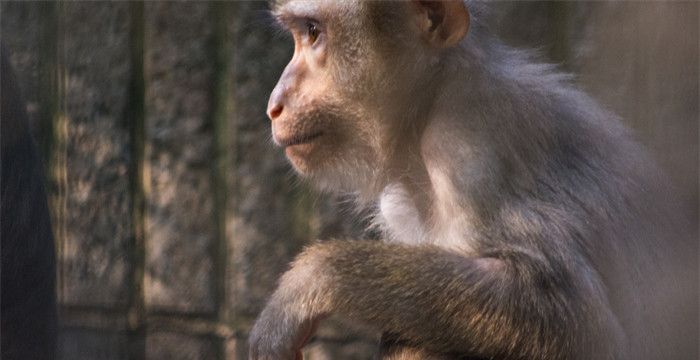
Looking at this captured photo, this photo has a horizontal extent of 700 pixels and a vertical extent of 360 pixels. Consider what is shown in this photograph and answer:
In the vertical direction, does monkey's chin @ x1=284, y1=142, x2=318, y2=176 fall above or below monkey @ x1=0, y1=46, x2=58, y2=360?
above

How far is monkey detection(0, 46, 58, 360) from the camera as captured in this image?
4668 millimetres

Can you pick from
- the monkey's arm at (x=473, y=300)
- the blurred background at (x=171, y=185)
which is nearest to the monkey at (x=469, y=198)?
the monkey's arm at (x=473, y=300)

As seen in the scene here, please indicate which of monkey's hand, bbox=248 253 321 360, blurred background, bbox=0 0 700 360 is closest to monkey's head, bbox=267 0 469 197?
monkey's hand, bbox=248 253 321 360

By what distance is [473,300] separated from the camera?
3.82 m

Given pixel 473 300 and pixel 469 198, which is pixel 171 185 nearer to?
pixel 469 198

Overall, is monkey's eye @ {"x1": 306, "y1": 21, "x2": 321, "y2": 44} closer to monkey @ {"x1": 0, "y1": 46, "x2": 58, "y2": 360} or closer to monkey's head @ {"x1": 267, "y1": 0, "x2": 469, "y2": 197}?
monkey's head @ {"x1": 267, "y1": 0, "x2": 469, "y2": 197}

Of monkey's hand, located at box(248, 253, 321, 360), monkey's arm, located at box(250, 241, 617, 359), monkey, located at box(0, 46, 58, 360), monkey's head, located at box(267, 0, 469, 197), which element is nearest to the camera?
monkey's arm, located at box(250, 241, 617, 359)

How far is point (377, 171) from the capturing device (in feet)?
14.2

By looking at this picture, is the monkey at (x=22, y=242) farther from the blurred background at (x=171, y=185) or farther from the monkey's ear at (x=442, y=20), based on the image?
the monkey's ear at (x=442, y=20)

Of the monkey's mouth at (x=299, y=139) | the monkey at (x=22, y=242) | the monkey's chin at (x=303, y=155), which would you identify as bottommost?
the monkey at (x=22, y=242)

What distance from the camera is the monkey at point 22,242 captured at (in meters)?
4.67

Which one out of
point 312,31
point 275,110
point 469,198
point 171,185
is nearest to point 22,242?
point 171,185

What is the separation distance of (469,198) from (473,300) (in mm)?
322

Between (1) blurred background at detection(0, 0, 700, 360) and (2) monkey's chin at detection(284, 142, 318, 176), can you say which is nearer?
(2) monkey's chin at detection(284, 142, 318, 176)
